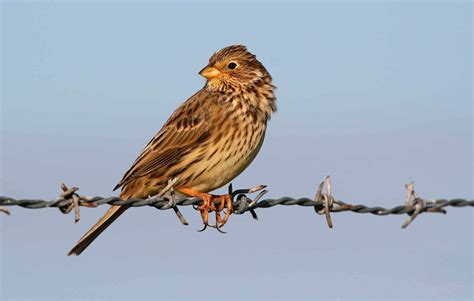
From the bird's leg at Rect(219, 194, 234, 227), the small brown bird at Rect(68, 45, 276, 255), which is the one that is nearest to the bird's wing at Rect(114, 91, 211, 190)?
the small brown bird at Rect(68, 45, 276, 255)

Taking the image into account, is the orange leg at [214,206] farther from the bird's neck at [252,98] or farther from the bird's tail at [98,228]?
the bird's neck at [252,98]

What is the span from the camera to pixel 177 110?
28.3ft

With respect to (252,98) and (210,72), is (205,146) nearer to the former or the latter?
(252,98)

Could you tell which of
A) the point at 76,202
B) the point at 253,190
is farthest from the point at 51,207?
the point at 253,190

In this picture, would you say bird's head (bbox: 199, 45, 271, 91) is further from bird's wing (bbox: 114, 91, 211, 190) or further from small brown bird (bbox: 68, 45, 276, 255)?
bird's wing (bbox: 114, 91, 211, 190)

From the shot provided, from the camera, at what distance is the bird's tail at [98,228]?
7500mm

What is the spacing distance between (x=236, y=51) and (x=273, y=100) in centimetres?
74

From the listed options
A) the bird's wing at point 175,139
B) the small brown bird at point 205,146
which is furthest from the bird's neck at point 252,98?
the bird's wing at point 175,139

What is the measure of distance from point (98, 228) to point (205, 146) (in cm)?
130

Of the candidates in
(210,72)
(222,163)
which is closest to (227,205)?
(222,163)

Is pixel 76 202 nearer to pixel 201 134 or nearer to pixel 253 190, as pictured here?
pixel 253 190

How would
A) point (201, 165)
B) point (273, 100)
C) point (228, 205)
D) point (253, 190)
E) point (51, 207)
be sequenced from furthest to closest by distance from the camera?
point (273, 100) → point (201, 165) → point (228, 205) → point (253, 190) → point (51, 207)

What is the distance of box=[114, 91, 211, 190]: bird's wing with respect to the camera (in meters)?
7.93

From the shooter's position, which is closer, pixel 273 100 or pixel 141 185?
pixel 141 185
